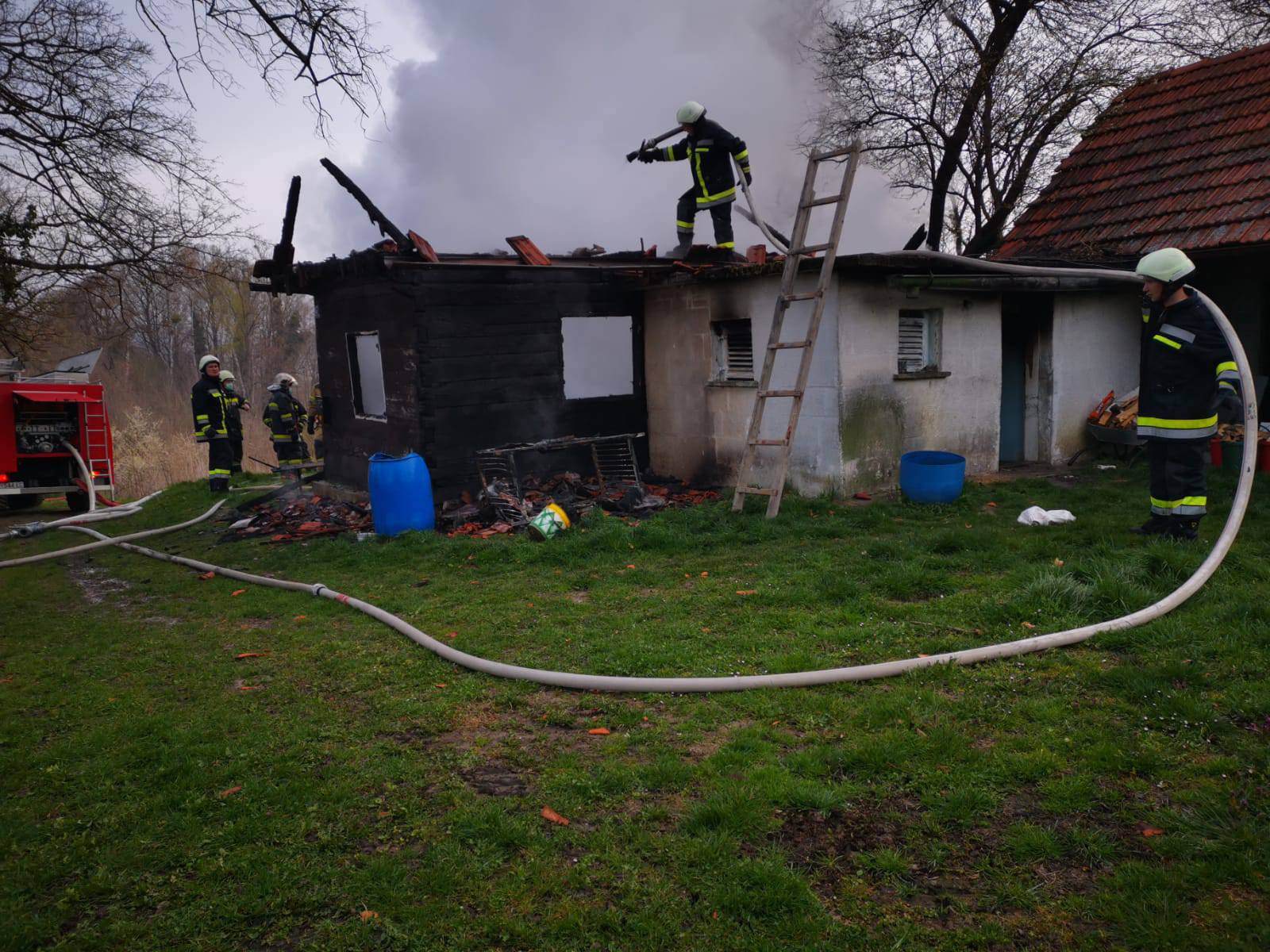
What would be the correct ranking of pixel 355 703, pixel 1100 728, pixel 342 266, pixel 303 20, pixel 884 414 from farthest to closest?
1. pixel 342 266
2. pixel 884 414
3. pixel 303 20
4. pixel 355 703
5. pixel 1100 728

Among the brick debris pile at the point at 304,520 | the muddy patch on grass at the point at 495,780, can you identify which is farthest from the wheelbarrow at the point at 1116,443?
the muddy patch on grass at the point at 495,780

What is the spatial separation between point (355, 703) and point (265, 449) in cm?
1934

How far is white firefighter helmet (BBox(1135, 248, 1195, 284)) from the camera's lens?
20.5 feet

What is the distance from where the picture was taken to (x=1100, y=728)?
356 centimetres

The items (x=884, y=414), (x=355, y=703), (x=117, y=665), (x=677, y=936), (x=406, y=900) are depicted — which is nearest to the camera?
(x=677, y=936)

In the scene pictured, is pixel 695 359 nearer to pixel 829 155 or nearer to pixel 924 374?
pixel 924 374

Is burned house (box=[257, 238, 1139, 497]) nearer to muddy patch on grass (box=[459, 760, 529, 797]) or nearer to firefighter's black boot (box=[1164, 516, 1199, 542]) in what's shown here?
firefighter's black boot (box=[1164, 516, 1199, 542])

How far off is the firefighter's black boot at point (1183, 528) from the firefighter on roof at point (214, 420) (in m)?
11.3

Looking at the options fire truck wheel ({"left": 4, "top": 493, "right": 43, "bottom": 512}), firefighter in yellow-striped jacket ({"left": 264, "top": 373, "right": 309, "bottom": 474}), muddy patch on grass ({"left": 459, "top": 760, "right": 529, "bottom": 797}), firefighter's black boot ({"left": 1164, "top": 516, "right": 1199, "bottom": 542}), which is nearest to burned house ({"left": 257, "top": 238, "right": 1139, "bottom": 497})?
firefighter in yellow-striped jacket ({"left": 264, "top": 373, "right": 309, "bottom": 474})

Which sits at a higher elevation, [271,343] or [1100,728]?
[271,343]

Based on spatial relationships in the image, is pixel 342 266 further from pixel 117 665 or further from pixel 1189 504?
pixel 1189 504

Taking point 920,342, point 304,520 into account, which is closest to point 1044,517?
point 920,342

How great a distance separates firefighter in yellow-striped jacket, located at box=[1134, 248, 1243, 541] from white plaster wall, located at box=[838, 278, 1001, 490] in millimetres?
3026

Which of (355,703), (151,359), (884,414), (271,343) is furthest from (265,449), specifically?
(355,703)
